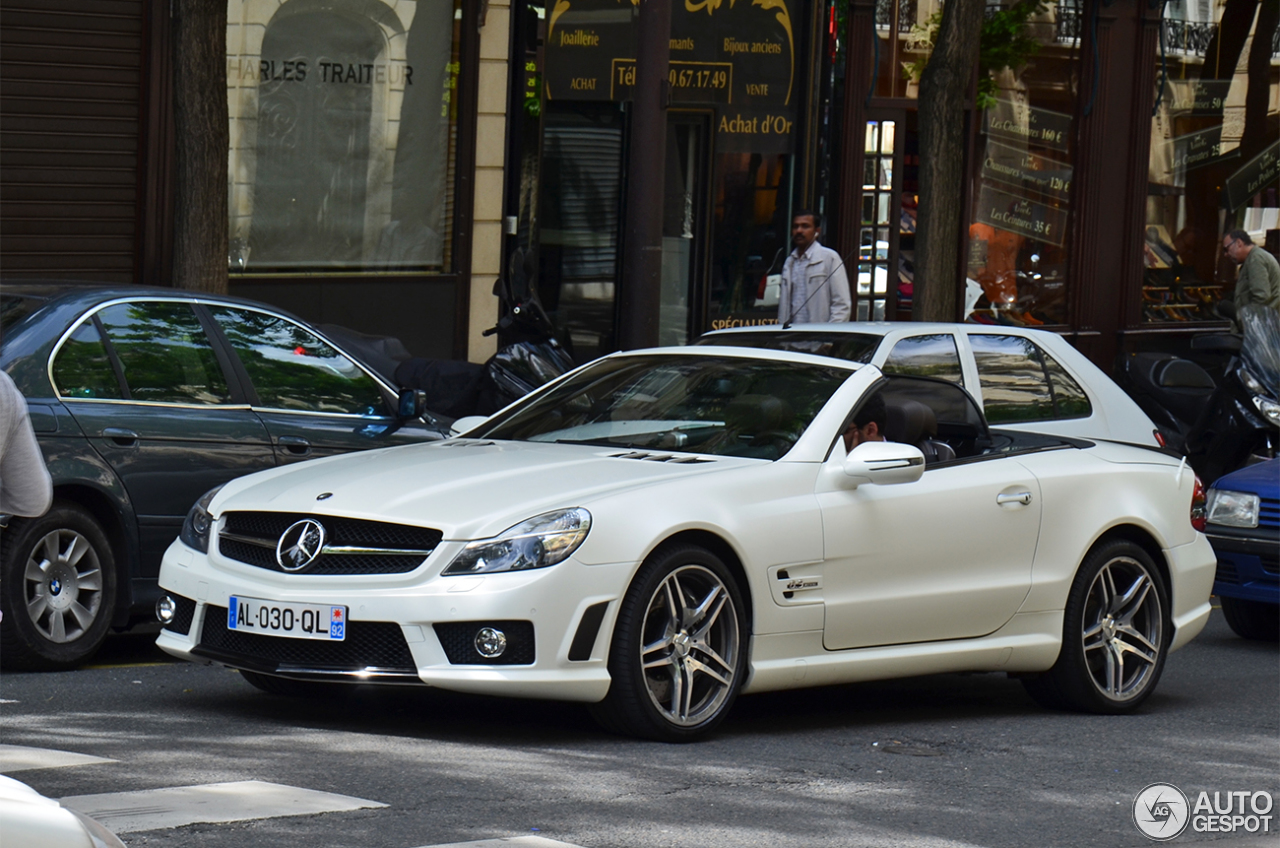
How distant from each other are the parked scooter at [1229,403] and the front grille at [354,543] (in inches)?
357

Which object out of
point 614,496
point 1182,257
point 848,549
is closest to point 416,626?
point 614,496

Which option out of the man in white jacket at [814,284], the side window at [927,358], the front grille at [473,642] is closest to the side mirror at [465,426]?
the front grille at [473,642]

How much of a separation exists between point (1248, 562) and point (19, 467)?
7.58 meters

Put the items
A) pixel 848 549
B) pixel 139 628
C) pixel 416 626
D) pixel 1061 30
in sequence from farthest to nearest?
pixel 1061 30 < pixel 139 628 < pixel 848 549 < pixel 416 626

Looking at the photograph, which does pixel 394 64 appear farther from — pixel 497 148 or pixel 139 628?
pixel 139 628

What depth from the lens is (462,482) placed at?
6.93 metres

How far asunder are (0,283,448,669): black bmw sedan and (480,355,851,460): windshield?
4.22 ft

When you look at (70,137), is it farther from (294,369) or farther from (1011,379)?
(1011,379)

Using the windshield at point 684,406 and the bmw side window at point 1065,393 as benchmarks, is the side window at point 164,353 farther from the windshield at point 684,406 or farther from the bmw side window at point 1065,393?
the bmw side window at point 1065,393

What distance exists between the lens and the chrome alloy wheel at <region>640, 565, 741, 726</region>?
6793mm

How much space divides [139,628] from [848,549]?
13.3ft

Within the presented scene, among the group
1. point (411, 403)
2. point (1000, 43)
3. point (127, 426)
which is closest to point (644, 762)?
point (127, 426)

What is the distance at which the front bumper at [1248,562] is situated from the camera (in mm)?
10562

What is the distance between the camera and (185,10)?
11383 millimetres
